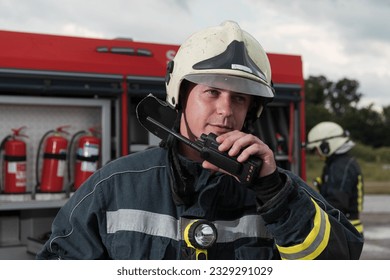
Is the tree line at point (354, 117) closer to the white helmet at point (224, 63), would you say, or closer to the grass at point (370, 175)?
the grass at point (370, 175)

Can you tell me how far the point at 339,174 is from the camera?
545 cm

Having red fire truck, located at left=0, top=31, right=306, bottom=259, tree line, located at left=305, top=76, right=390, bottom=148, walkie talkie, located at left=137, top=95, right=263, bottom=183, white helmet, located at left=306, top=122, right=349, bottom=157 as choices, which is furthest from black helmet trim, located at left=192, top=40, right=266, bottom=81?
tree line, located at left=305, top=76, right=390, bottom=148

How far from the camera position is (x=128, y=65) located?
462cm

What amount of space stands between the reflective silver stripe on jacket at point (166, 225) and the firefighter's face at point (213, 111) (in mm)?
287

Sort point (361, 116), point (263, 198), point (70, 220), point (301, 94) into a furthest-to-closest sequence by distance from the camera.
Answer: point (361, 116)
point (301, 94)
point (70, 220)
point (263, 198)

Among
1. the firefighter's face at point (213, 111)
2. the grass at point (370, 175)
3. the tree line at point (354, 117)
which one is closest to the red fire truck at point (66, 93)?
the firefighter's face at point (213, 111)

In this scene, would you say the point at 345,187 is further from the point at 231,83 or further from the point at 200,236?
the point at 200,236

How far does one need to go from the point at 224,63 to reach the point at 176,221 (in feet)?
1.77

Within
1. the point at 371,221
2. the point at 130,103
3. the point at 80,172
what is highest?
the point at 130,103

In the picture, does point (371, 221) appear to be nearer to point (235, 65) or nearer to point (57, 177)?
point (57, 177)

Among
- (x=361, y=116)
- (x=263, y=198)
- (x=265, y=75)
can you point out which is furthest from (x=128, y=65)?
(x=361, y=116)

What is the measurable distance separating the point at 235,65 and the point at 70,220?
0.72 m

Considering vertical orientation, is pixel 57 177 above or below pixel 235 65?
below

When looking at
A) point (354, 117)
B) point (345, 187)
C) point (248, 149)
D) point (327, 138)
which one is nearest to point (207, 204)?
point (248, 149)
